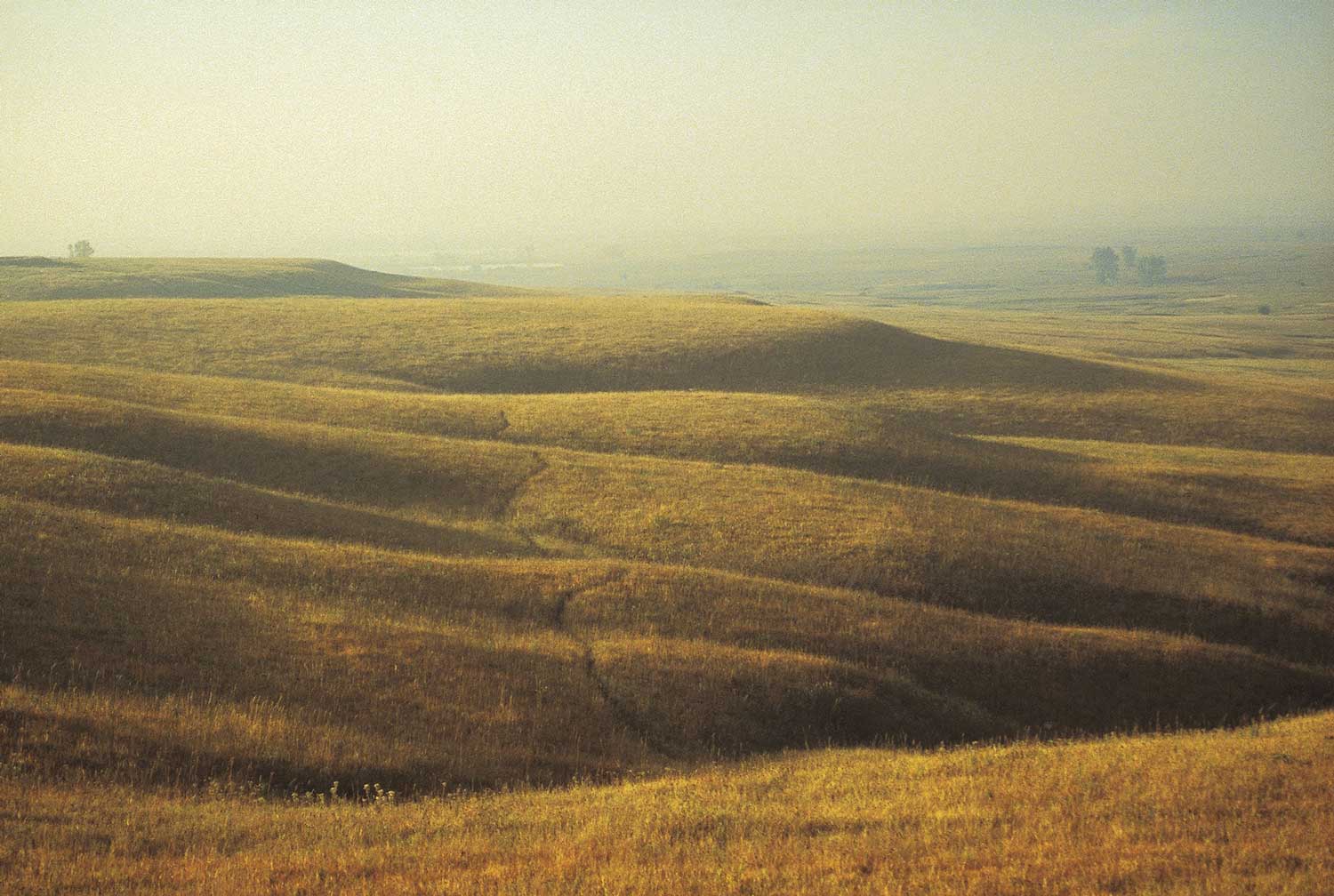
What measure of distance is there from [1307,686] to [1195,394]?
168 feet

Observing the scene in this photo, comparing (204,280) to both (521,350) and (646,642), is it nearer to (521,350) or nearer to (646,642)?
(521,350)

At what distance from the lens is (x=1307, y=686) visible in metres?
31.0

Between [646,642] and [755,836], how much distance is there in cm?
1307

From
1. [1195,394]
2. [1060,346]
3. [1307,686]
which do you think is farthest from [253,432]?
[1060,346]

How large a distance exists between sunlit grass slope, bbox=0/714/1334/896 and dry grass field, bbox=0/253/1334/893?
9 cm

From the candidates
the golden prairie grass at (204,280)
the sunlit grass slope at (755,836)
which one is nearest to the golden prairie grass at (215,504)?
the sunlit grass slope at (755,836)

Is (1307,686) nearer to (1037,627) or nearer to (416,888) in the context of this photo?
(1037,627)

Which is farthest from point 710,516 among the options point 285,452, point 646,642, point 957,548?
point 285,452

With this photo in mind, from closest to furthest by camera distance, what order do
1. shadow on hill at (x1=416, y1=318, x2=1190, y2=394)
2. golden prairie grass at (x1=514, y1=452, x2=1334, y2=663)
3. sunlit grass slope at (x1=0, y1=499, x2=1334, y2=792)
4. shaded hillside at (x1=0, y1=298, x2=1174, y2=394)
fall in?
sunlit grass slope at (x1=0, y1=499, x2=1334, y2=792) < golden prairie grass at (x1=514, y1=452, x2=1334, y2=663) < shaded hillside at (x1=0, y1=298, x2=1174, y2=394) < shadow on hill at (x1=416, y1=318, x2=1190, y2=394)

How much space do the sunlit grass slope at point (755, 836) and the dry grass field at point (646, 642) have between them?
85mm

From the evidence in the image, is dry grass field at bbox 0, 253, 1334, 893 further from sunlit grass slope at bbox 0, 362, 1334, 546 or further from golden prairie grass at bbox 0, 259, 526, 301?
golden prairie grass at bbox 0, 259, 526, 301

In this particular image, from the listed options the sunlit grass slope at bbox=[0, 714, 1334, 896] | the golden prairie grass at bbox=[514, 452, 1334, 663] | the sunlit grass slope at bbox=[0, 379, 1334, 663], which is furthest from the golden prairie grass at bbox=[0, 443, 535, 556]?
the sunlit grass slope at bbox=[0, 714, 1334, 896]

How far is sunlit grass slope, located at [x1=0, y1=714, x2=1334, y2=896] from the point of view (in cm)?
1292

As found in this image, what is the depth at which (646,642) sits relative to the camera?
28.3 meters
